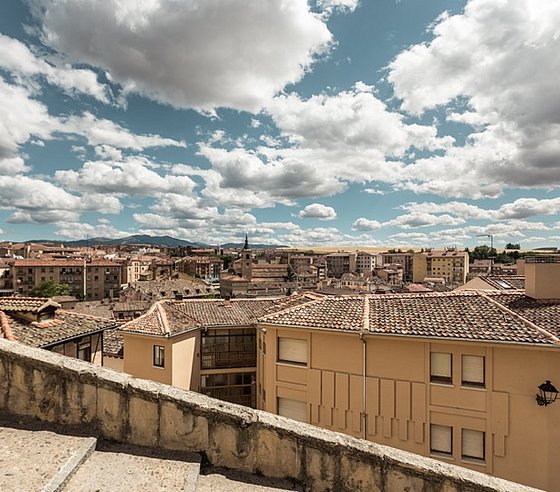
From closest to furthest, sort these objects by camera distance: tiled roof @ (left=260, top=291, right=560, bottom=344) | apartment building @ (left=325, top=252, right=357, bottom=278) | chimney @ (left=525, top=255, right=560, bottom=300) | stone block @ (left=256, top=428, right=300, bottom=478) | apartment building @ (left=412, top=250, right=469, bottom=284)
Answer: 1. stone block @ (left=256, top=428, right=300, bottom=478)
2. tiled roof @ (left=260, top=291, right=560, bottom=344)
3. chimney @ (left=525, top=255, right=560, bottom=300)
4. apartment building @ (left=412, top=250, right=469, bottom=284)
5. apartment building @ (left=325, top=252, right=357, bottom=278)

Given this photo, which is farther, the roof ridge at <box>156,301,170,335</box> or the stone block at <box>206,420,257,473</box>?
the roof ridge at <box>156,301,170,335</box>

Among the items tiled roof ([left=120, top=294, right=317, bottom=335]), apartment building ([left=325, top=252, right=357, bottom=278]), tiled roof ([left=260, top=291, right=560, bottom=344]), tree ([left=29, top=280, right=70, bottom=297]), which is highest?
tiled roof ([left=260, top=291, right=560, bottom=344])

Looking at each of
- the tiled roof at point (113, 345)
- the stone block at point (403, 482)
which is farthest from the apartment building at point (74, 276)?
the stone block at point (403, 482)

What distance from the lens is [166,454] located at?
10.3 ft

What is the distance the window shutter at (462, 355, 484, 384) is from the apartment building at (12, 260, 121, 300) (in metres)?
85.9

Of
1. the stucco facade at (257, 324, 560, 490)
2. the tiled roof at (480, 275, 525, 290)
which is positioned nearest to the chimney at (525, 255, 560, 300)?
the stucco facade at (257, 324, 560, 490)

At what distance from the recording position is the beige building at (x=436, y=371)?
9.22 metres

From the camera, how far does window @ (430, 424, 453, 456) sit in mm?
10031

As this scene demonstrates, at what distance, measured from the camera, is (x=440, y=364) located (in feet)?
33.3

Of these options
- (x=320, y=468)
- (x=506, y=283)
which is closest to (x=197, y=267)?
(x=506, y=283)

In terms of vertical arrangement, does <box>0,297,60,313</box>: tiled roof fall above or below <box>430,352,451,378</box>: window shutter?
above

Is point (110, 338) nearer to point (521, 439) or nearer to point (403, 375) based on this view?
point (403, 375)

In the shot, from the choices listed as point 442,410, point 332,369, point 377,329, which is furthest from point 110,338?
point 442,410

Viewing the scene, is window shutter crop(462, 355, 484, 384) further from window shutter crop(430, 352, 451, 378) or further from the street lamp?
the street lamp
